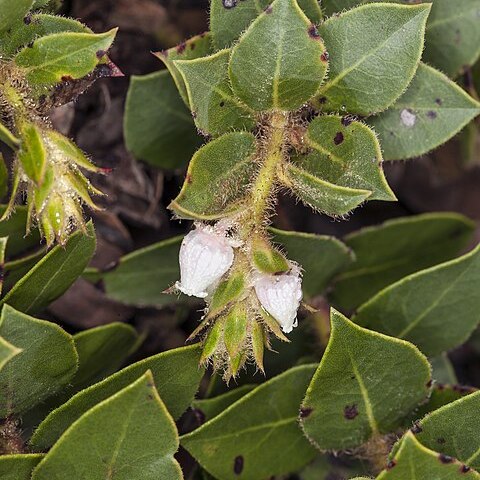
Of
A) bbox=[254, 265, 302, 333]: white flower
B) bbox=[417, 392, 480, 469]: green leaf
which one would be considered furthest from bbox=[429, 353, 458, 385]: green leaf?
bbox=[254, 265, 302, 333]: white flower

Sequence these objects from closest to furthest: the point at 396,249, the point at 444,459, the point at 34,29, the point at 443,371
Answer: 1. the point at 444,459
2. the point at 34,29
3. the point at 443,371
4. the point at 396,249

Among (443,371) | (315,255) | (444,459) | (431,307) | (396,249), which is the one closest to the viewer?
(444,459)

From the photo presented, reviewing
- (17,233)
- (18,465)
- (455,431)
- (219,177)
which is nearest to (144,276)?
(17,233)

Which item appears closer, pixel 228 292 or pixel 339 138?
pixel 228 292

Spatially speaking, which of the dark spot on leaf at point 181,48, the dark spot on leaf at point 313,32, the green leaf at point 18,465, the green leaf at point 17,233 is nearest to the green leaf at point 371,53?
the dark spot on leaf at point 313,32

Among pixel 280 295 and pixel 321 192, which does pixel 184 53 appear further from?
pixel 280 295
